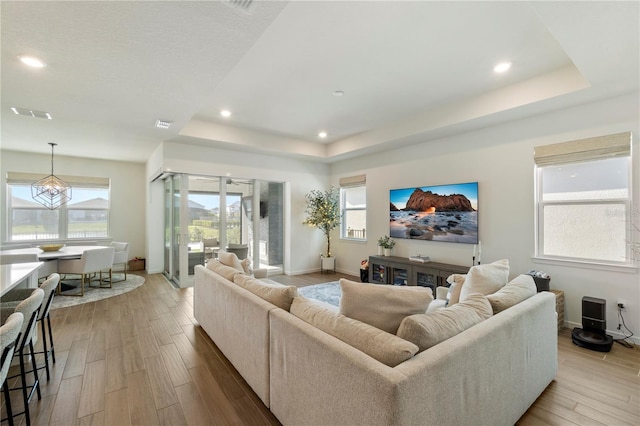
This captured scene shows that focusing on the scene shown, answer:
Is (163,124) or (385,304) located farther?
Answer: (163,124)

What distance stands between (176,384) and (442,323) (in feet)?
6.98

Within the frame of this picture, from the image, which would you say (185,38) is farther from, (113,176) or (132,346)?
(113,176)

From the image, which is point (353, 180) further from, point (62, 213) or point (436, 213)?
point (62, 213)

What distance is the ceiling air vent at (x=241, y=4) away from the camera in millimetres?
1816

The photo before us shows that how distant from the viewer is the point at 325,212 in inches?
259

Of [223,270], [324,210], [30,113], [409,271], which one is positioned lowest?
[409,271]

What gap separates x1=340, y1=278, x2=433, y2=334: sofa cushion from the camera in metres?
1.62

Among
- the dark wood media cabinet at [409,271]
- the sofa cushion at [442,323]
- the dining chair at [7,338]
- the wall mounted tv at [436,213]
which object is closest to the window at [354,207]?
the wall mounted tv at [436,213]

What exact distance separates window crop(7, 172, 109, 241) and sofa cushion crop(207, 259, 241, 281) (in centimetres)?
537

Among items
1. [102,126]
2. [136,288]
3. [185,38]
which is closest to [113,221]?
[136,288]

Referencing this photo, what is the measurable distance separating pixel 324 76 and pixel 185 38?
1.63m

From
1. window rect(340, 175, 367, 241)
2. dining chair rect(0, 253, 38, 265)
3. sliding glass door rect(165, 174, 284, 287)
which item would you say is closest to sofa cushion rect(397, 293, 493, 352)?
window rect(340, 175, 367, 241)

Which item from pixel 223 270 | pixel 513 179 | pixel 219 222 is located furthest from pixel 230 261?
pixel 513 179

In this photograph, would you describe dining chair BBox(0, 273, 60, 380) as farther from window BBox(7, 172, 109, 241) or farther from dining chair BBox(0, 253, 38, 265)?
window BBox(7, 172, 109, 241)
